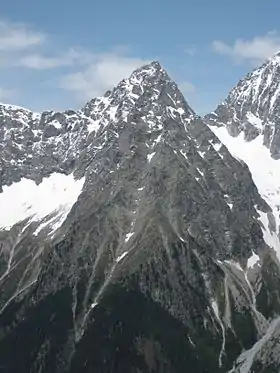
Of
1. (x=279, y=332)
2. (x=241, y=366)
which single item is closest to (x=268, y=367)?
(x=279, y=332)

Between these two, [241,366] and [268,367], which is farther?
[241,366]

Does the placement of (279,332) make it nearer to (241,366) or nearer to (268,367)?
(268,367)

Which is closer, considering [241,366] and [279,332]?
[279,332]
